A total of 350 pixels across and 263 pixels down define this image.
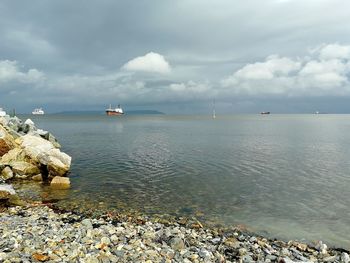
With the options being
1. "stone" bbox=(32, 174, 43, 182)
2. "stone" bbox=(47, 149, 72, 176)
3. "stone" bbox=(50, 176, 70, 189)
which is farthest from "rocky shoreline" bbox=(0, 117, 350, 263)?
"stone" bbox=(47, 149, 72, 176)

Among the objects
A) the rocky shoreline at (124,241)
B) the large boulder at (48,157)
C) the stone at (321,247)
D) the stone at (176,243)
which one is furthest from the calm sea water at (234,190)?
the stone at (176,243)

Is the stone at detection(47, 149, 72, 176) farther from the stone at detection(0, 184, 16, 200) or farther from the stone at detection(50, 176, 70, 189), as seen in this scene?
the stone at detection(0, 184, 16, 200)

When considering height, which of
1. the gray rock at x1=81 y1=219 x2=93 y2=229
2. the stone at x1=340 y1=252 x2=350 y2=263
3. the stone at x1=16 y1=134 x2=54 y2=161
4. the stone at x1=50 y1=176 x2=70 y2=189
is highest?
the stone at x1=16 y1=134 x2=54 y2=161

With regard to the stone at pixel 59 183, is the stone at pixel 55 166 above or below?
above

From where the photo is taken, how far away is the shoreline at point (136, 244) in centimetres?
1259

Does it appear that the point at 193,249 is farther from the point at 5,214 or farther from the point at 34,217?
the point at 5,214

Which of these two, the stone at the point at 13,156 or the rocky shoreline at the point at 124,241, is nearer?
the rocky shoreline at the point at 124,241

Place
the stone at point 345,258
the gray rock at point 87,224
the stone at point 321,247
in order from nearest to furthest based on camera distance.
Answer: the stone at point 345,258 < the stone at point 321,247 < the gray rock at point 87,224

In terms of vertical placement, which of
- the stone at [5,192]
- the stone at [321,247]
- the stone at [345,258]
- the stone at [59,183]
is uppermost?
the stone at [5,192]

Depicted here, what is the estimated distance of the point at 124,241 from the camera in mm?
14445

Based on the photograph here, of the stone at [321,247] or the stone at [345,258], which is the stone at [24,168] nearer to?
the stone at [321,247]

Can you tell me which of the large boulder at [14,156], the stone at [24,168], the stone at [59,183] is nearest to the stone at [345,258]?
the stone at [59,183]

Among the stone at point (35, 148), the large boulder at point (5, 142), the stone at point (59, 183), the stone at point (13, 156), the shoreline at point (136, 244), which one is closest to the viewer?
the shoreline at point (136, 244)

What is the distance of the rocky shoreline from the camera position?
12.6 meters
